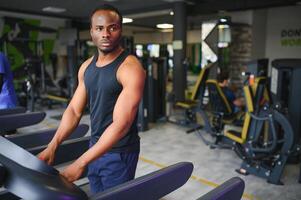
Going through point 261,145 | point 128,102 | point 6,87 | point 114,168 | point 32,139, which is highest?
point 128,102

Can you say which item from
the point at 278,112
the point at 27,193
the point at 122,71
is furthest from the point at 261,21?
the point at 27,193

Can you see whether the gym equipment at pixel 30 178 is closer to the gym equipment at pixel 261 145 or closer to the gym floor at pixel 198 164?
the gym floor at pixel 198 164

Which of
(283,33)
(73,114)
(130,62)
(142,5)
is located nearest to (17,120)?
(73,114)

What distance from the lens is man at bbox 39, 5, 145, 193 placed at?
119cm

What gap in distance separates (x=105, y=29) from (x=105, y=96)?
306 millimetres

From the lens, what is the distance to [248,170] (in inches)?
133

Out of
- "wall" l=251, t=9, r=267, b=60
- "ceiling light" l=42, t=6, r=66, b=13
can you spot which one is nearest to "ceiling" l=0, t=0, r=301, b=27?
"ceiling light" l=42, t=6, r=66, b=13

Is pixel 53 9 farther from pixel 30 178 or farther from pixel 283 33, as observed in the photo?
pixel 30 178

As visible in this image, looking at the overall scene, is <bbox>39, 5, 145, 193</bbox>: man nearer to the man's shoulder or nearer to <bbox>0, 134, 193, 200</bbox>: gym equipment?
the man's shoulder

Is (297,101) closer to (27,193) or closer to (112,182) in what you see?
(112,182)

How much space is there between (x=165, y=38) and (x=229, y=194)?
45.5ft

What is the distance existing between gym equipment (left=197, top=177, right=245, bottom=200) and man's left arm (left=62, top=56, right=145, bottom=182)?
0.43 m

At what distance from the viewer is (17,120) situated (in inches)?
97.3

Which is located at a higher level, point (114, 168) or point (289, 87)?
point (289, 87)
